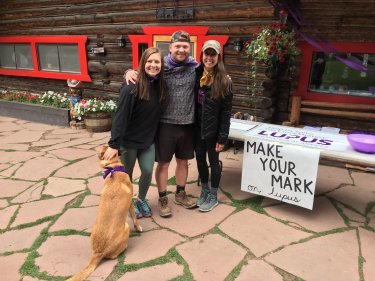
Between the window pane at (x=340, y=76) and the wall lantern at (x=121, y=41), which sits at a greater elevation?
the wall lantern at (x=121, y=41)

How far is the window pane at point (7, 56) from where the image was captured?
32.7ft

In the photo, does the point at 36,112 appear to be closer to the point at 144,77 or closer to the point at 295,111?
the point at 144,77

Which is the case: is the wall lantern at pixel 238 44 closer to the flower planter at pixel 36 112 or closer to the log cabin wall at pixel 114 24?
the log cabin wall at pixel 114 24

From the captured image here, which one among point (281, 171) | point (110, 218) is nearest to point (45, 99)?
point (110, 218)

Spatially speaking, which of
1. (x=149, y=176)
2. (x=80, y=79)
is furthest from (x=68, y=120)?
(x=149, y=176)

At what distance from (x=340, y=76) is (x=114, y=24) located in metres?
5.21

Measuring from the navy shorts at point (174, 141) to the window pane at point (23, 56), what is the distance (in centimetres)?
809

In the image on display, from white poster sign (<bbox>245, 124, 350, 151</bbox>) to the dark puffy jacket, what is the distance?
0.64 meters

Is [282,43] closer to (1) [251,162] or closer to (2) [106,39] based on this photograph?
(1) [251,162]

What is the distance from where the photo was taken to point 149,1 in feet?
22.5

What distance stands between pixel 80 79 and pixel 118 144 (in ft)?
21.0

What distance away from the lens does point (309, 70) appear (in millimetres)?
5973

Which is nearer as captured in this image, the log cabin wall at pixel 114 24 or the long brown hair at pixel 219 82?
the long brown hair at pixel 219 82

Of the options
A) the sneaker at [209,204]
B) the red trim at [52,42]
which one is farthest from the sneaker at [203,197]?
the red trim at [52,42]
